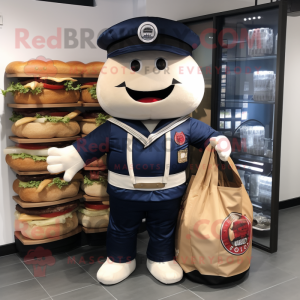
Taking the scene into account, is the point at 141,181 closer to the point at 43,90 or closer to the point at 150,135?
the point at 150,135

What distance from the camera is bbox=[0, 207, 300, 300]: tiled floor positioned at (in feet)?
8.95

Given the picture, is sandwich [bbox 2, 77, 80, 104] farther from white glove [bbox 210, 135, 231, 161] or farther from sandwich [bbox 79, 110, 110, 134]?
white glove [bbox 210, 135, 231, 161]

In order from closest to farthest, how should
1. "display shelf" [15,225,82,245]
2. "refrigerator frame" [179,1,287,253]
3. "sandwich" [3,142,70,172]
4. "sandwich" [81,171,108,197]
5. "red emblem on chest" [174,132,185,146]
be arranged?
"red emblem on chest" [174,132,185,146] → "refrigerator frame" [179,1,287,253] → "sandwich" [3,142,70,172] → "display shelf" [15,225,82,245] → "sandwich" [81,171,108,197]

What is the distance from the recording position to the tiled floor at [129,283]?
2727 mm

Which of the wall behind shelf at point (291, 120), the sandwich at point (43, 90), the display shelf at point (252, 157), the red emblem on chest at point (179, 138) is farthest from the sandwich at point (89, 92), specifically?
the wall behind shelf at point (291, 120)

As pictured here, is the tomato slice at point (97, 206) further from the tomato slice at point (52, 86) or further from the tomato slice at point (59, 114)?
the tomato slice at point (52, 86)

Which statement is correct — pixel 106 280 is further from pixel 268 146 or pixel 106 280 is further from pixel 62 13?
pixel 62 13

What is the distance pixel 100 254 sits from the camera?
3.39 meters

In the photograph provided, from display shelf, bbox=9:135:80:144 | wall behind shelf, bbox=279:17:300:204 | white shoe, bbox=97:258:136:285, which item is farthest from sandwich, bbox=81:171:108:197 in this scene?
wall behind shelf, bbox=279:17:300:204

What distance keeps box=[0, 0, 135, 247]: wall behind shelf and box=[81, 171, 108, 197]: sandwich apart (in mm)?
663

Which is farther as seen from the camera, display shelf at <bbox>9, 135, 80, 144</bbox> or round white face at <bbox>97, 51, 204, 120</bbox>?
display shelf at <bbox>9, 135, 80, 144</bbox>

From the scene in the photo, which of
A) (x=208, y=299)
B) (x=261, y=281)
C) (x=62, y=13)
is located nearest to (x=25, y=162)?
(x=62, y=13)

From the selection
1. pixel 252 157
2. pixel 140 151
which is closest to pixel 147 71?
pixel 140 151

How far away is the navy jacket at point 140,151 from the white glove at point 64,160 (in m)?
0.05
